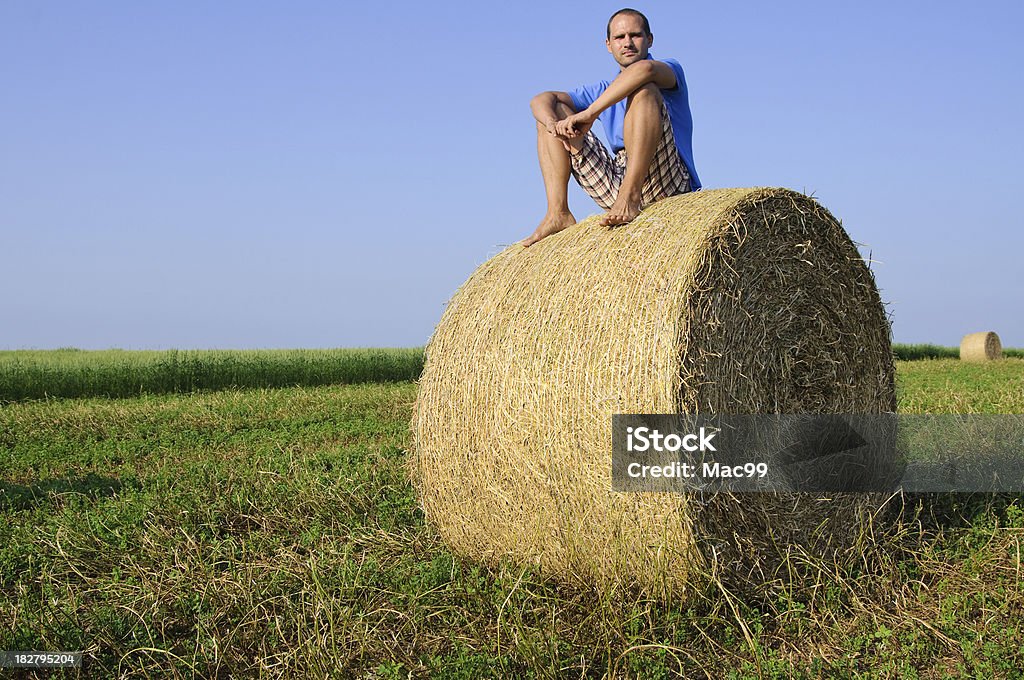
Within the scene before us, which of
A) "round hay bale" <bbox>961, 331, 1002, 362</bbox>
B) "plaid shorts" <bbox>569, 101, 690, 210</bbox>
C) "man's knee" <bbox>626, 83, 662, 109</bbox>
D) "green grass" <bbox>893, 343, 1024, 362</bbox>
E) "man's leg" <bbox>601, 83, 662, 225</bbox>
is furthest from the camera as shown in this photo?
"green grass" <bbox>893, 343, 1024, 362</bbox>

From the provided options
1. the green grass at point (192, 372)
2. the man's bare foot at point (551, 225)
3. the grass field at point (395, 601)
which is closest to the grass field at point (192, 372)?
the green grass at point (192, 372)

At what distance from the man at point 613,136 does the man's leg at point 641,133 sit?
0.01m

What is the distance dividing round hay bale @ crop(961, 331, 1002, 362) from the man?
2122 cm

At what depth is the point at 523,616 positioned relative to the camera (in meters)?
3.97

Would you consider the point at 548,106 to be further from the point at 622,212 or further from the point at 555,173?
the point at 622,212

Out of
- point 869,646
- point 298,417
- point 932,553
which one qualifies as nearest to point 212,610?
point 869,646

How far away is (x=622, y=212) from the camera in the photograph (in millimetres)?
4594

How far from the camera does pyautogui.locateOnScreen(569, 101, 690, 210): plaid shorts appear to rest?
5.19 m

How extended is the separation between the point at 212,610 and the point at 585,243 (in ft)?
8.31

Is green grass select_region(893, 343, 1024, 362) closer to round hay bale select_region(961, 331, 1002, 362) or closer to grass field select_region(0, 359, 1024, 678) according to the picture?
round hay bale select_region(961, 331, 1002, 362)

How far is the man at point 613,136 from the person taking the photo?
16.6 ft

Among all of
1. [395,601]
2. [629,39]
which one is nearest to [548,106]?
[629,39]

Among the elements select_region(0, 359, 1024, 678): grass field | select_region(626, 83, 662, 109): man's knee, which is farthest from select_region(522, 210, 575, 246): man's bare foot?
select_region(0, 359, 1024, 678): grass field

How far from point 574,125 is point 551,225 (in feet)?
1.94
